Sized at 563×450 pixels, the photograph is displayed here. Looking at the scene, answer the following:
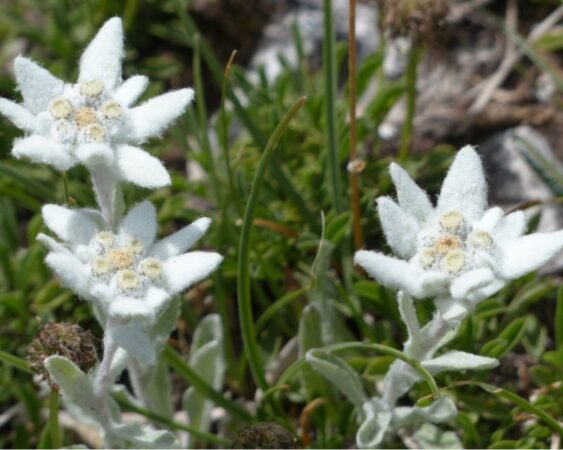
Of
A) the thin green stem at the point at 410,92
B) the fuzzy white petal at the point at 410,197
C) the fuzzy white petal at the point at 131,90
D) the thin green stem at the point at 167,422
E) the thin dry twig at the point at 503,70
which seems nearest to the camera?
the fuzzy white petal at the point at 410,197

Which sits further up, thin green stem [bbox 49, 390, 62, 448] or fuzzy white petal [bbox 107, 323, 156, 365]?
fuzzy white petal [bbox 107, 323, 156, 365]

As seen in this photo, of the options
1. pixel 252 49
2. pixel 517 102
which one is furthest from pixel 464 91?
pixel 252 49

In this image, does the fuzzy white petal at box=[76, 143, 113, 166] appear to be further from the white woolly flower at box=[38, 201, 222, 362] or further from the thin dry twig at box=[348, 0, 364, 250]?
the thin dry twig at box=[348, 0, 364, 250]

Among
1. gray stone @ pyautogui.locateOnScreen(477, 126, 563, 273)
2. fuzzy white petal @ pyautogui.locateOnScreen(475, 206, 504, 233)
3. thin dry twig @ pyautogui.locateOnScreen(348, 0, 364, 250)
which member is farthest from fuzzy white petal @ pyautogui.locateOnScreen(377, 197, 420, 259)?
gray stone @ pyautogui.locateOnScreen(477, 126, 563, 273)

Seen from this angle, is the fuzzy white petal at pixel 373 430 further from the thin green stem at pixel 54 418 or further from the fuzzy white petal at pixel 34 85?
the fuzzy white petal at pixel 34 85

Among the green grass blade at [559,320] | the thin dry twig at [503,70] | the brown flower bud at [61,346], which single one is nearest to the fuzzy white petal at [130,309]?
the brown flower bud at [61,346]

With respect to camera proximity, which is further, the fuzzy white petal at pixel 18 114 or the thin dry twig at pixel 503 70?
the thin dry twig at pixel 503 70

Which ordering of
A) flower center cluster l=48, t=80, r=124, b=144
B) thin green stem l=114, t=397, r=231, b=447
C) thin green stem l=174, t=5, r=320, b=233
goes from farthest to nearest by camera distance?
thin green stem l=174, t=5, r=320, b=233, thin green stem l=114, t=397, r=231, b=447, flower center cluster l=48, t=80, r=124, b=144
